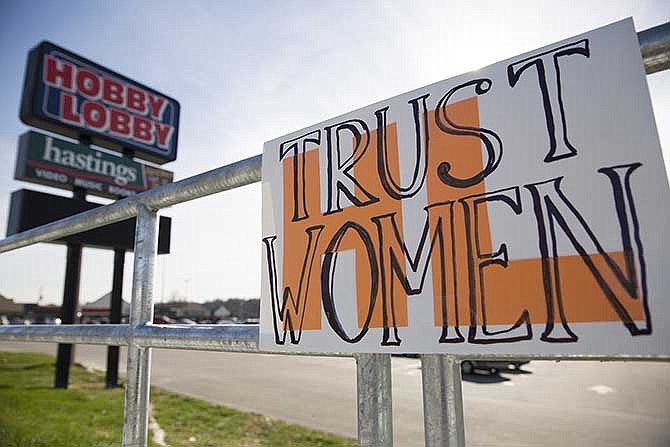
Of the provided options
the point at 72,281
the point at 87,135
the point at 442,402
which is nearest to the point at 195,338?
the point at 442,402

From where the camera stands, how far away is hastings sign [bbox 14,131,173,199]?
863 cm

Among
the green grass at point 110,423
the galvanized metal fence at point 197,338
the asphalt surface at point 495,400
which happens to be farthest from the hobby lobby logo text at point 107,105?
the galvanized metal fence at point 197,338

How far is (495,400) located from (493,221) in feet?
30.3

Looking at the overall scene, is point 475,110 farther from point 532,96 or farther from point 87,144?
point 87,144

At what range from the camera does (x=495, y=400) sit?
8766 millimetres

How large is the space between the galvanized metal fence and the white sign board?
38 millimetres

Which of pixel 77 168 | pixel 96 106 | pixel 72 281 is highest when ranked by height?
pixel 96 106

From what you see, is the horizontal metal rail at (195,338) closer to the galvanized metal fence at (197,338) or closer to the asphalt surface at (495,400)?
the galvanized metal fence at (197,338)

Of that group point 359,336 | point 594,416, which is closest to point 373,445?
point 359,336

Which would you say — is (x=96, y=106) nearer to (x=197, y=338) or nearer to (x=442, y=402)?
(x=197, y=338)

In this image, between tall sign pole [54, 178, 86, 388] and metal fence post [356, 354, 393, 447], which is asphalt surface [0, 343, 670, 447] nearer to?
tall sign pole [54, 178, 86, 388]

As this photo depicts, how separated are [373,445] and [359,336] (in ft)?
0.56

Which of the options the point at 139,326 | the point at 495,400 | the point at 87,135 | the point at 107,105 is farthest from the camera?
the point at 107,105

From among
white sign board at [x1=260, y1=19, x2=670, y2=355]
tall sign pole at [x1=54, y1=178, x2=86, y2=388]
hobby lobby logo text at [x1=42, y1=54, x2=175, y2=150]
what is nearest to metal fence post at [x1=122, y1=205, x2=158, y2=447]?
white sign board at [x1=260, y1=19, x2=670, y2=355]
